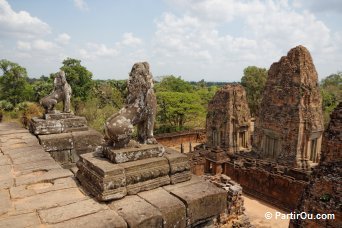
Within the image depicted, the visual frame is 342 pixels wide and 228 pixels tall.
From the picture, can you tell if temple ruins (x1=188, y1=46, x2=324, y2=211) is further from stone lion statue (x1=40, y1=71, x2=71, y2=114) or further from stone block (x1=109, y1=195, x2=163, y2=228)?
stone block (x1=109, y1=195, x2=163, y2=228)

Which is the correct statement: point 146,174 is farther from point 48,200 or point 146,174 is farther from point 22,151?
point 22,151

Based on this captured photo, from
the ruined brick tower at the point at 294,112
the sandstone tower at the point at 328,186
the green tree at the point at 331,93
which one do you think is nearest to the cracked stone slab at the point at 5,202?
the sandstone tower at the point at 328,186

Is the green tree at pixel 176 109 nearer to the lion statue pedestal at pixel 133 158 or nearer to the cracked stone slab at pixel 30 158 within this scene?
the cracked stone slab at pixel 30 158

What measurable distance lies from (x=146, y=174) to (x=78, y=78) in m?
24.5

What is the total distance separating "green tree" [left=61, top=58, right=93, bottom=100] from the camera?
82.1ft

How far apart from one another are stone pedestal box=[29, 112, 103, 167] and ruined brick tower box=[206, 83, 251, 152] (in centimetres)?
1459

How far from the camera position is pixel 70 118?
19.7 feet

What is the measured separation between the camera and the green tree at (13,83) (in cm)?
2409

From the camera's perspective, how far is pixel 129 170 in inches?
115

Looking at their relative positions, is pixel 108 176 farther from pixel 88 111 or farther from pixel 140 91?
pixel 88 111

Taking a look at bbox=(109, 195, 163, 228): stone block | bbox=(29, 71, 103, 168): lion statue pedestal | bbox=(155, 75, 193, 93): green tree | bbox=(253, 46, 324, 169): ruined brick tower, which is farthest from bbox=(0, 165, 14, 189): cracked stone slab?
bbox=(155, 75, 193, 93): green tree

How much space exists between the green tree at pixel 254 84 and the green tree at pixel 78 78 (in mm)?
20738

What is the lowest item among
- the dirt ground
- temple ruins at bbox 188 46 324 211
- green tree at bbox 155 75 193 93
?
the dirt ground

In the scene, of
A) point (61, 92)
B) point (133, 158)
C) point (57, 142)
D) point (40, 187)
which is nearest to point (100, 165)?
Answer: point (133, 158)
